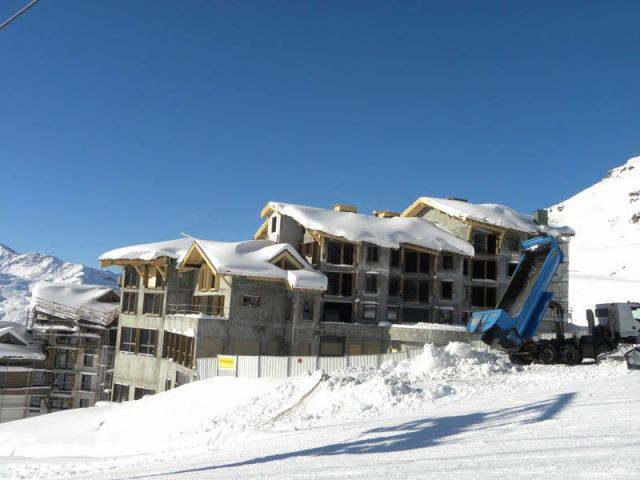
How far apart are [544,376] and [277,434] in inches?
394


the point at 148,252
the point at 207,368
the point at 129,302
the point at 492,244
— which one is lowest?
the point at 207,368

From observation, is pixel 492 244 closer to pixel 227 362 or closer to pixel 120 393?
pixel 227 362

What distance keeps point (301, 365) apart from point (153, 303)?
75.3 feet

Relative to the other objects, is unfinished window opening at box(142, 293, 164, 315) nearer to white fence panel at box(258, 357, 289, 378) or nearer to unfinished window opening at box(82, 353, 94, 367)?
unfinished window opening at box(82, 353, 94, 367)

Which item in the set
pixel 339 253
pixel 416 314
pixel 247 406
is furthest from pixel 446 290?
pixel 247 406

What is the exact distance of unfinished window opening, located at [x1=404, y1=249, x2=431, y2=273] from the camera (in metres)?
48.1

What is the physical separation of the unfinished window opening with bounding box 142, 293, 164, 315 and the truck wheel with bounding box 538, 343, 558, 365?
1147 inches

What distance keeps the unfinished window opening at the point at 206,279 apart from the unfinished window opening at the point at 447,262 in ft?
60.5

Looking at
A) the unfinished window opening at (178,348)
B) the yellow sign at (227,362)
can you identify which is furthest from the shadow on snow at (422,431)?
the unfinished window opening at (178,348)

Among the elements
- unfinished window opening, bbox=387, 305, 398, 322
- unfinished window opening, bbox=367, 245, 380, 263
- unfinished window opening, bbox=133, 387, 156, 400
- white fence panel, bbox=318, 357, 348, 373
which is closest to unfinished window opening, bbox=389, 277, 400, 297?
unfinished window opening, bbox=387, 305, 398, 322

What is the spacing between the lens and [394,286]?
47781 millimetres

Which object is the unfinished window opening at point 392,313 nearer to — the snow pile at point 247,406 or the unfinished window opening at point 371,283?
the unfinished window opening at point 371,283

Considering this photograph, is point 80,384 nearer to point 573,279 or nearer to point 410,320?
point 410,320

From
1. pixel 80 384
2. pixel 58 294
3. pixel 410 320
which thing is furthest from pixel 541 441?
pixel 58 294
